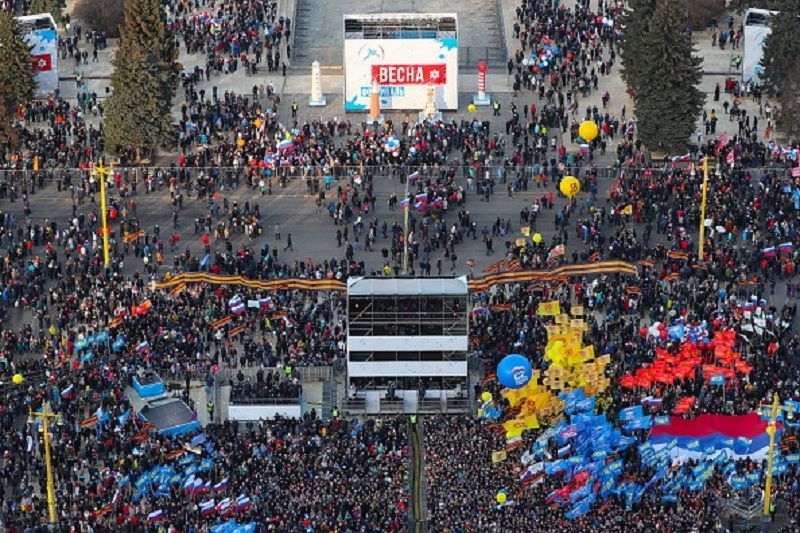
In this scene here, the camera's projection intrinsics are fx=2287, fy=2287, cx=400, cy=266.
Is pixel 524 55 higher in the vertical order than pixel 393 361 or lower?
higher

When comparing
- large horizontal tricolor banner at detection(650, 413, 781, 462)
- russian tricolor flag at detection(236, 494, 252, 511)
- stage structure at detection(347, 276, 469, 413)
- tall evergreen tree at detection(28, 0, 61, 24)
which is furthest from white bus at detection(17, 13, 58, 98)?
large horizontal tricolor banner at detection(650, 413, 781, 462)

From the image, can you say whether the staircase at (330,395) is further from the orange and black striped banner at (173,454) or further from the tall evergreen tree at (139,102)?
the tall evergreen tree at (139,102)

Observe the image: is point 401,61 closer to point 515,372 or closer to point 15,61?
point 15,61

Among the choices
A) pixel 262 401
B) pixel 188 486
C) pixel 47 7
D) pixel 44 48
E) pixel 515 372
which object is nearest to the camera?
pixel 188 486

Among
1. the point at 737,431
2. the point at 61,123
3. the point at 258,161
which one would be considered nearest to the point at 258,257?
the point at 258,161

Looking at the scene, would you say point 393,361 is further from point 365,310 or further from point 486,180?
point 486,180

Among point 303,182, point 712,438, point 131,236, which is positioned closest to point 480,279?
point 712,438
